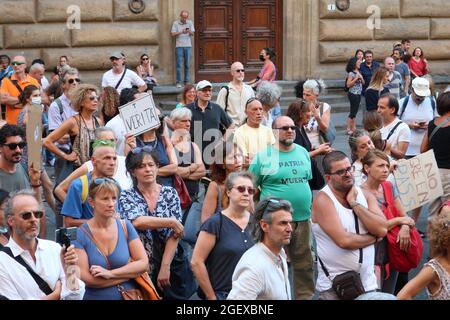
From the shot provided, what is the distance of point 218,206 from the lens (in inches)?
261

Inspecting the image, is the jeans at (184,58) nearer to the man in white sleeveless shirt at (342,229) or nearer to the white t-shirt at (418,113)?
the white t-shirt at (418,113)

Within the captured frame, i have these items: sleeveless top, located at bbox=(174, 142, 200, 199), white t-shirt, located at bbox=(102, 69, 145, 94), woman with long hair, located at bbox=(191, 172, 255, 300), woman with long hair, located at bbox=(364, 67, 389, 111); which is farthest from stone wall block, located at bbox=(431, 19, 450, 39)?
woman with long hair, located at bbox=(191, 172, 255, 300)

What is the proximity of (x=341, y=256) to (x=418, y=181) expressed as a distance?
1.32 m

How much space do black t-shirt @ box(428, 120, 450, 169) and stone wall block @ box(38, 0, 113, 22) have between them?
8.71 m

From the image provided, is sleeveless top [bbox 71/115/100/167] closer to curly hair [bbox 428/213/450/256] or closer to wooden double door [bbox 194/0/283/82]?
curly hair [bbox 428/213/450/256]

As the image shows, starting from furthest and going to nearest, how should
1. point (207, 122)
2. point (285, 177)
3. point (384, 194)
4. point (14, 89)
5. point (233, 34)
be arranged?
point (233, 34) → point (14, 89) → point (207, 122) → point (285, 177) → point (384, 194)

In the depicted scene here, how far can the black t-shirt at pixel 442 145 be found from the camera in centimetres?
860

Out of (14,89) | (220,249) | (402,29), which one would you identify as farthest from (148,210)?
(402,29)

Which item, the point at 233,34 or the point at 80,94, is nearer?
the point at 80,94

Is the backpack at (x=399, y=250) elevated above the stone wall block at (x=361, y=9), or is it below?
below

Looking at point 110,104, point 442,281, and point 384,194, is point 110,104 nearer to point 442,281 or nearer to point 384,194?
point 384,194

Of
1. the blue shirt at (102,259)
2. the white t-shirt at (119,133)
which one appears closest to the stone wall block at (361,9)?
the white t-shirt at (119,133)

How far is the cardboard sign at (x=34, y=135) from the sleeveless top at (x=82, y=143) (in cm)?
104

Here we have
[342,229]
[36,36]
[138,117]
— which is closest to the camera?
[342,229]
